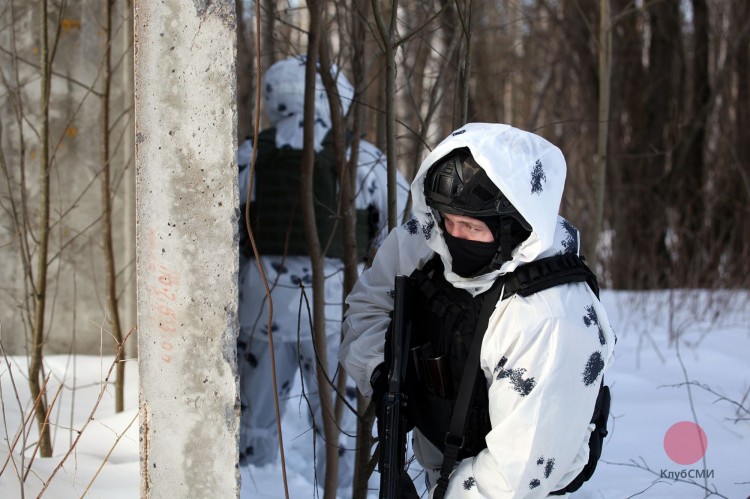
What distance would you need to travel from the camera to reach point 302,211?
2.54 meters

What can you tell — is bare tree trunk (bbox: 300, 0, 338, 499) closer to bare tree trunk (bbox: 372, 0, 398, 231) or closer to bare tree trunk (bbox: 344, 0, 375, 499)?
bare tree trunk (bbox: 344, 0, 375, 499)

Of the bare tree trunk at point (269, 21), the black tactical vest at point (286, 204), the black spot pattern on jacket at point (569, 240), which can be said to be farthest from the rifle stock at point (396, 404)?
the black tactical vest at point (286, 204)

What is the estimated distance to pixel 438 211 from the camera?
1.71 metres

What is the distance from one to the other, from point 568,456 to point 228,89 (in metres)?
0.97

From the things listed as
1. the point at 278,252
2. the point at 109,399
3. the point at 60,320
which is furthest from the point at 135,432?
the point at 60,320

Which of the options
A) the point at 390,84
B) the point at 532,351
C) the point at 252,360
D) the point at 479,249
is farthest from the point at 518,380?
the point at 252,360

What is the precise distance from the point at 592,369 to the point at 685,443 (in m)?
1.91

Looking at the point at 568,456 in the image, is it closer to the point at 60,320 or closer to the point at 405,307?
the point at 405,307

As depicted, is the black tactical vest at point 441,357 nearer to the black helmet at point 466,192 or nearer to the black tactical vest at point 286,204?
the black helmet at point 466,192

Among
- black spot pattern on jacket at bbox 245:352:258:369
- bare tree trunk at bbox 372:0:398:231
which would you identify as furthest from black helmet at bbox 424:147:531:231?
black spot pattern on jacket at bbox 245:352:258:369

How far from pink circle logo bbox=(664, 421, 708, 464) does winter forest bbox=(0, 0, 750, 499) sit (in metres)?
0.03

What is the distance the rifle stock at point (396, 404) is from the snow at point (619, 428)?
56cm

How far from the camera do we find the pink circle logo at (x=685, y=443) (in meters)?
3.05

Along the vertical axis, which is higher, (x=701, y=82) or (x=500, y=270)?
(x=701, y=82)
